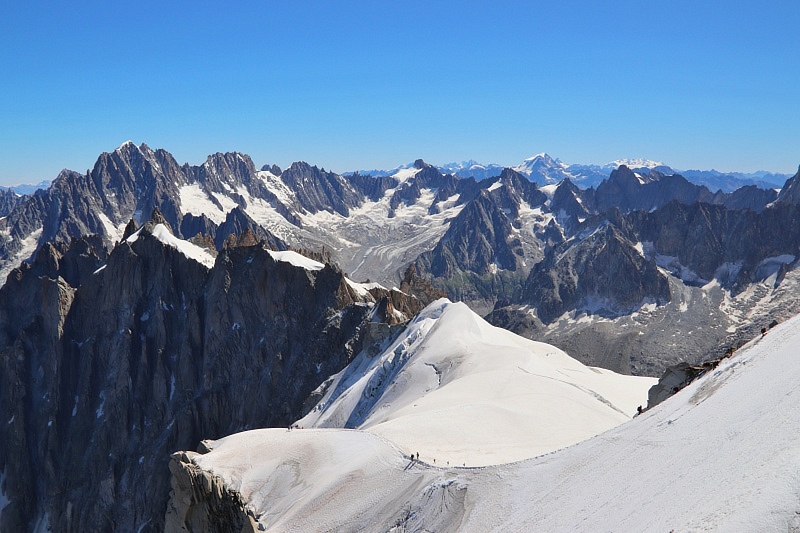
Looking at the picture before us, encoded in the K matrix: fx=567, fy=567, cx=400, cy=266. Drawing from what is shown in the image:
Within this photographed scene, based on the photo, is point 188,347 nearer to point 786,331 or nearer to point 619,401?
point 619,401

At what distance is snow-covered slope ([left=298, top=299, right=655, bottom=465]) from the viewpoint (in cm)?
4255

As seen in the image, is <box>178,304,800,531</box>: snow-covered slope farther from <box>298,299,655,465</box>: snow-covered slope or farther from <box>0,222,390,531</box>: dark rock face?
<box>0,222,390,531</box>: dark rock face

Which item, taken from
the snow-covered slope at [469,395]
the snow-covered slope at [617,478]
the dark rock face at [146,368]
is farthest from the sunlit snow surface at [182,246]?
the snow-covered slope at [617,478]

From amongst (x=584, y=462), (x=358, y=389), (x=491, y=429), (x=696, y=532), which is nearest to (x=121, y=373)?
(x=358, y=389)

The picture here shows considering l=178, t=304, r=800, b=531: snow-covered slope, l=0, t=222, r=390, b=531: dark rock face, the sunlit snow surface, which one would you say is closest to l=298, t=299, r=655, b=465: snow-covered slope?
l=178, t=304, r=800, b=531: snow-covered slope

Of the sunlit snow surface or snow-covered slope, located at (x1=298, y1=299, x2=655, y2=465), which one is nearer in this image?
snow-covered slope, located at (x1=298, y1=299, x2=655, y2=465)

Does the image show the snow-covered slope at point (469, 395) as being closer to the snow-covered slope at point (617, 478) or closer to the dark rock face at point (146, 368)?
the snow-covered slope at point (617, 478)

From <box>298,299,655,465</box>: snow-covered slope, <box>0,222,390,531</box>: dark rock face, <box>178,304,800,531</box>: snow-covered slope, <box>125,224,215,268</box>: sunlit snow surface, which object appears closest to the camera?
<box>178,304,800,531</box>: snow-covered slope

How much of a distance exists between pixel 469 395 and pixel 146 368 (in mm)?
90669

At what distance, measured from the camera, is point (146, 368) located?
397ft

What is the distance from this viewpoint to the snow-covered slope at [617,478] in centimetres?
1973

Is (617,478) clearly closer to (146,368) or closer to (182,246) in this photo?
(146,368)

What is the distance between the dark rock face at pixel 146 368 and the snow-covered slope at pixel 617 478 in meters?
51.7

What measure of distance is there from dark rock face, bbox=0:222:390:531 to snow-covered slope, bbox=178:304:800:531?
170 ft
